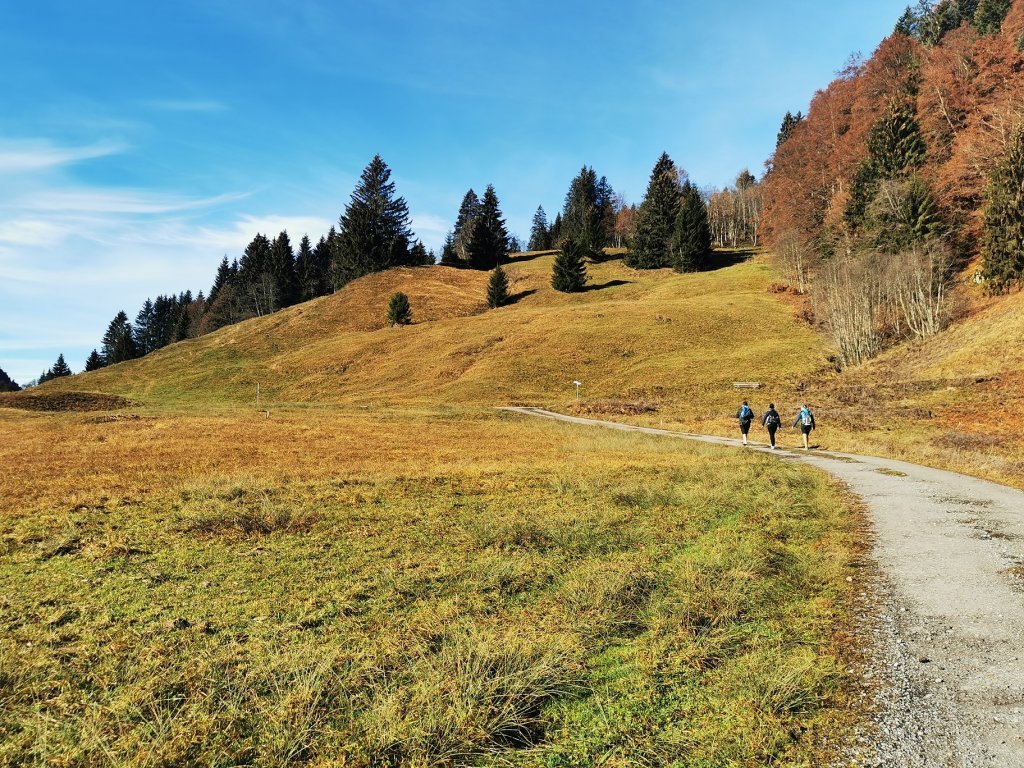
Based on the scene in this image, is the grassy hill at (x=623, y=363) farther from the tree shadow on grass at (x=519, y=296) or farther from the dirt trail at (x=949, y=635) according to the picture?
the dirt trail at (x=949, y=635)

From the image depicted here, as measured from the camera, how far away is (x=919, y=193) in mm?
51062

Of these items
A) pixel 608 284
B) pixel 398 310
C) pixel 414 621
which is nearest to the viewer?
pixel 414 621

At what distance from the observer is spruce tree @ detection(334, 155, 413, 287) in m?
101

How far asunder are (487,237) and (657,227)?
35.0 m

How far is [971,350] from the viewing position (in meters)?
37.5

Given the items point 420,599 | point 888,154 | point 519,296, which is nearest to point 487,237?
point 519,296

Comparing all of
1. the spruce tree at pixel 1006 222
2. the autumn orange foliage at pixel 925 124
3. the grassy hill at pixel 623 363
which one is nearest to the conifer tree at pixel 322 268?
the grassy hill at pixel 623 363

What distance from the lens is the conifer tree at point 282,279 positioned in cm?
10825

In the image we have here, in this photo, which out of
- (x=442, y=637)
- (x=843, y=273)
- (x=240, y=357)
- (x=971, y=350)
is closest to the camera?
(x=442, y=637)

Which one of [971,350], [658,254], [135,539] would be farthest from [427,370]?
[658,254]

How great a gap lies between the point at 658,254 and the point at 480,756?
4317 inches

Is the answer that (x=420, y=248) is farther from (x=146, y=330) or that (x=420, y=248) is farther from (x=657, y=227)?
(x=146, y=330)

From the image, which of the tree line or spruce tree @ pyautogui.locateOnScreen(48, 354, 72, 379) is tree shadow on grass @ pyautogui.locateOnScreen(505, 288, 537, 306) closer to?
the tree line

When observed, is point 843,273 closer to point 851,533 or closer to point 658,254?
point 851,533
